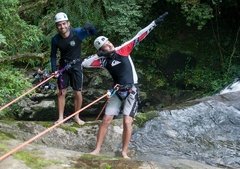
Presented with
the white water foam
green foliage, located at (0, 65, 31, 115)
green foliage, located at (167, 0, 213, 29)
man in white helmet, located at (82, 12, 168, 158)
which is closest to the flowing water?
man in white helmet, located at (82, 12, 168, 158)

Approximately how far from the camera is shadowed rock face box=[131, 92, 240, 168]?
22.3ft

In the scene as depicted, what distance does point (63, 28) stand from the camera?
21.9 feet

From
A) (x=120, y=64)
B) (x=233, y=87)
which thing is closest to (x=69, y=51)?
(x=120, y=64)

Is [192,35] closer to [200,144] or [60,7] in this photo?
[60,7]

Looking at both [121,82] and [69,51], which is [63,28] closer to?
[69,51]

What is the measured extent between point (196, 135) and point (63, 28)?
3.09 metres

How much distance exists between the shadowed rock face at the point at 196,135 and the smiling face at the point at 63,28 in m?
2.18

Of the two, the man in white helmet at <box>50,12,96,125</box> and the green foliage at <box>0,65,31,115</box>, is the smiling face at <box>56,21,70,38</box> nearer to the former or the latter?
the man in white helmet at <box>50,12,96,125</box>

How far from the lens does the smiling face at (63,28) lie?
6.60 meters

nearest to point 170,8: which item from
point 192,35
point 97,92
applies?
point 192,35

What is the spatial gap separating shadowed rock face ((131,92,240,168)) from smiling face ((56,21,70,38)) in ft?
7.16

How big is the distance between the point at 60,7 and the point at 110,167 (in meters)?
5.90

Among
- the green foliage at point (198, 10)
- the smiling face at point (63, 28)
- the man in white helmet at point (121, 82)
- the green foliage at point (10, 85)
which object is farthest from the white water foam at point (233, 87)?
the green foliage at point (10, 85)

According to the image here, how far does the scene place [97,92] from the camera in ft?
38.3
